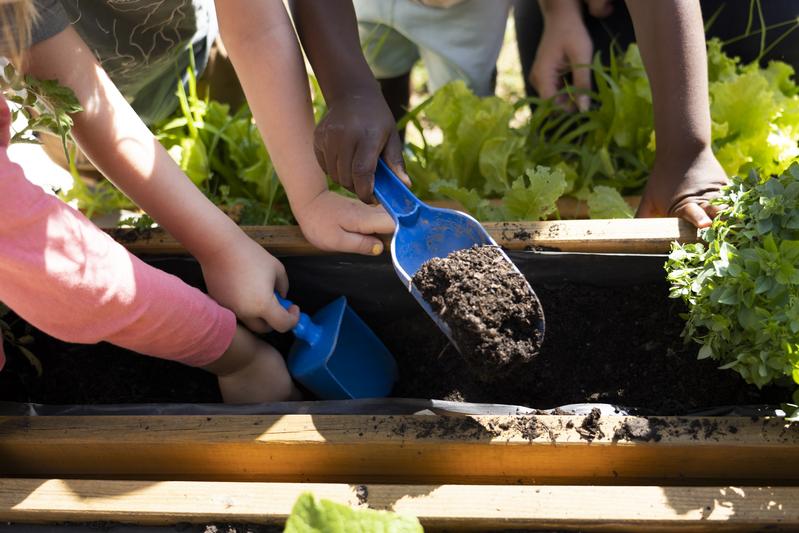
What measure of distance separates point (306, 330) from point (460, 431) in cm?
38

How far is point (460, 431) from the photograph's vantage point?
0.97 meters

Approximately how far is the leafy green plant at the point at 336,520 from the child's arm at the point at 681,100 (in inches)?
27.9

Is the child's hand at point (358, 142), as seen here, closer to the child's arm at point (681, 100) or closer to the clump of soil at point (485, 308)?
the clump of soil at point (485, 308)

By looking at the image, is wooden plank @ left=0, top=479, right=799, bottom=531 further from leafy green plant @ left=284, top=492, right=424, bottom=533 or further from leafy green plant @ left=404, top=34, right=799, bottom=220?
leafy green plant @ left=404, top=34, right=799, bottom=220

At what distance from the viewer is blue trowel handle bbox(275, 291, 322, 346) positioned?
1227 millimetres

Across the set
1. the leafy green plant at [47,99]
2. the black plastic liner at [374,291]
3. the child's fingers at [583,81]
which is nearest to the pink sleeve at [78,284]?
the leafy green plant at [47,99]

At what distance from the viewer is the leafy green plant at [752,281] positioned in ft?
2.90

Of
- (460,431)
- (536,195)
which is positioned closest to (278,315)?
(460,431)

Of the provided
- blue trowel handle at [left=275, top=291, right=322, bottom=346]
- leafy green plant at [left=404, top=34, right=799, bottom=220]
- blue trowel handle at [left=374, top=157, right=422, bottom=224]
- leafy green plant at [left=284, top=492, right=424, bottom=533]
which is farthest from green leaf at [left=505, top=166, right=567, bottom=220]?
leafy green plant at [left=284, top=492, right=424, bottom=533]

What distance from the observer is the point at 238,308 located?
117 centimetres

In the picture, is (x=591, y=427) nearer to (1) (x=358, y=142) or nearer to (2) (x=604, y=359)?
(2) (x=604, y=359)

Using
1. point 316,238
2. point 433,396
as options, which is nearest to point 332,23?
point 316,238

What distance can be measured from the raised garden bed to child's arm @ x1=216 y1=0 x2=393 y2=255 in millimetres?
89

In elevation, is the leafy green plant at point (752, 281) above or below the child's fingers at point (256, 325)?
above
